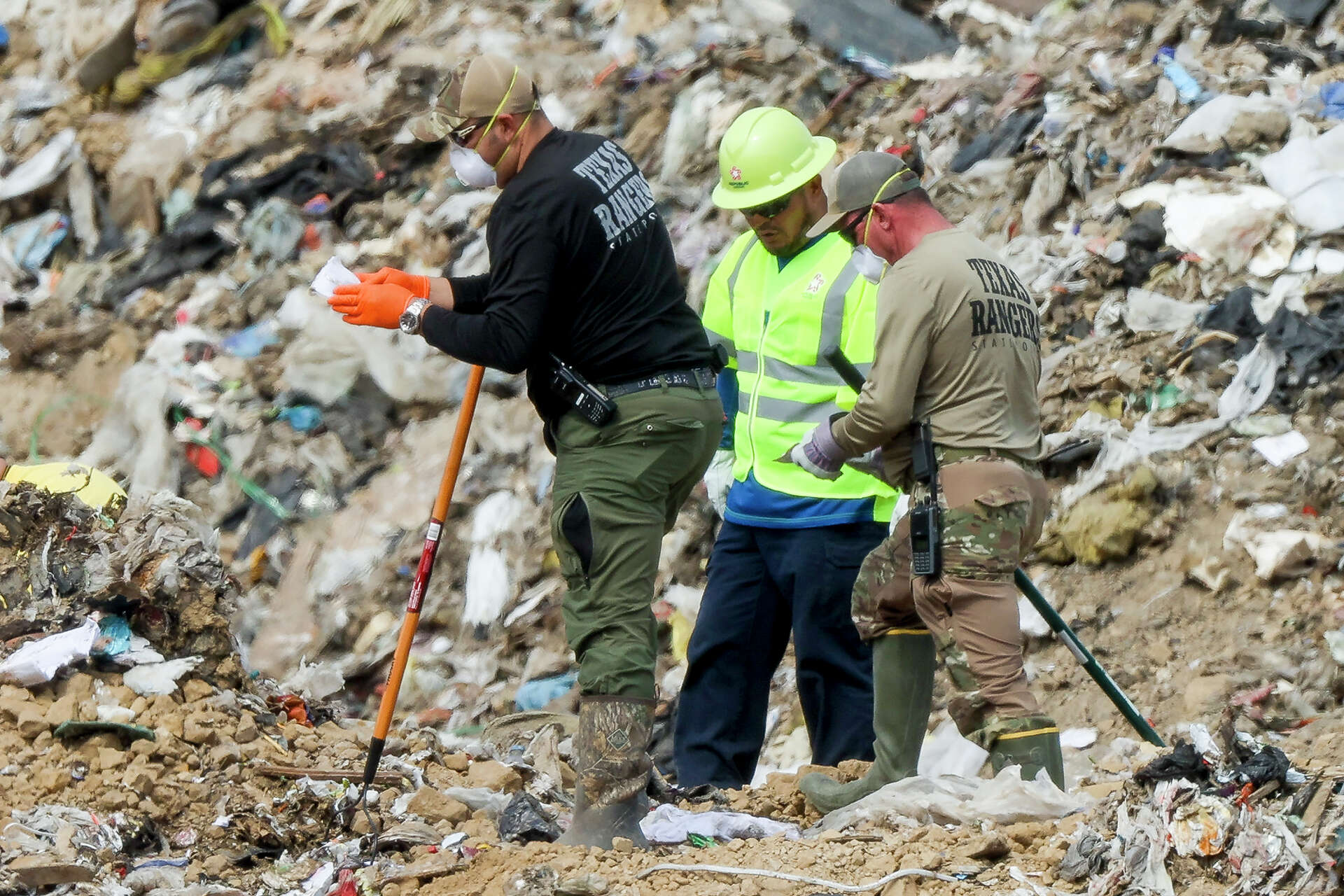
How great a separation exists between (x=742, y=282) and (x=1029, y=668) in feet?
6.86

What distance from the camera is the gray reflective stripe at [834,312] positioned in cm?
501

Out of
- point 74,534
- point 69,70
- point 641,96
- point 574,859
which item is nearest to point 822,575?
point 574,859

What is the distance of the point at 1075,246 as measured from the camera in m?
7.60

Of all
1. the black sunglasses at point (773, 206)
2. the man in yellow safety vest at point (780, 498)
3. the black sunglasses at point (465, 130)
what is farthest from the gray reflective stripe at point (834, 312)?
the black sunglasses at point (465, 130)

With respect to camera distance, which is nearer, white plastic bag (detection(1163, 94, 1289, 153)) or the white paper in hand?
the white paper in hand

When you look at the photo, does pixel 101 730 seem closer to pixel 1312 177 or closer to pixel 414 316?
pixel 414 316

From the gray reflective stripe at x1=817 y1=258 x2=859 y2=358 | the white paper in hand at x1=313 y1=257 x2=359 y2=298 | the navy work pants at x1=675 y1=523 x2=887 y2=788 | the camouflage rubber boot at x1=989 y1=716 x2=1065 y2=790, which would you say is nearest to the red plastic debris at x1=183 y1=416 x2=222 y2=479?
the navy work pants at x1=675 y1=523 x2=887 y2=788

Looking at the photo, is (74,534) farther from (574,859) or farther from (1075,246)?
(1075,246)

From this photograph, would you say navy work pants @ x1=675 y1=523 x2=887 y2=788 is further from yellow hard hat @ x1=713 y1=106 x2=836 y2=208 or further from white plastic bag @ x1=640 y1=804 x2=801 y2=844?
yellow hard hat @ x1=713 y1=106 x2=836 y2=208

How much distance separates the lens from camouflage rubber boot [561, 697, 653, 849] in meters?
4.01

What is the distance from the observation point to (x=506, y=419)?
8.26 metres

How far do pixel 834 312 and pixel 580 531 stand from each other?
137cm

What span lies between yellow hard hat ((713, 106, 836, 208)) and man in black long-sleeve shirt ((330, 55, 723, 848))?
1020mm

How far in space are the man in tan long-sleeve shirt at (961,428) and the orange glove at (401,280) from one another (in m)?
1.12
